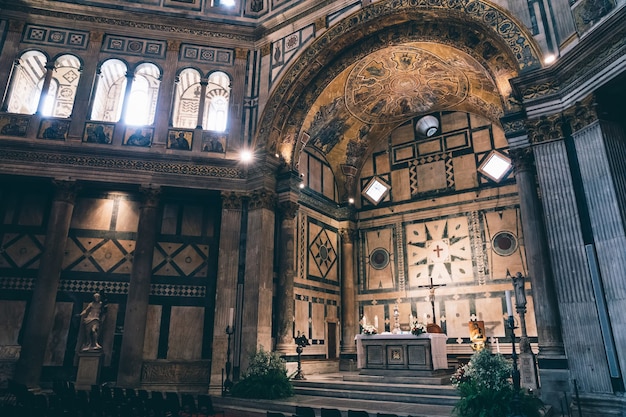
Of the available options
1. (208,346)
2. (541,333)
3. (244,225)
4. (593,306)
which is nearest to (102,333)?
(208,346)

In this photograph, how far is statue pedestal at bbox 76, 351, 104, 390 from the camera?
1302 centimetres

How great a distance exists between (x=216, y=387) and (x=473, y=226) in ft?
38.4

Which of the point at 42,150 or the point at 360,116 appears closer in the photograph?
the point at 42,150

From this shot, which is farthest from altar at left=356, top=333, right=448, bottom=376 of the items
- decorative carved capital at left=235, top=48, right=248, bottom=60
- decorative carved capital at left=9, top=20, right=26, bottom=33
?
decorative carved capital at left=9, top=20, right=26, bottom=33

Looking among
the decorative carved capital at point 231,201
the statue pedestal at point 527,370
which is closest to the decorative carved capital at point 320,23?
the decorative carved capital at point 231,201

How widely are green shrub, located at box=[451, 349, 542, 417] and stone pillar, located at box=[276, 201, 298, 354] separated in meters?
7.29

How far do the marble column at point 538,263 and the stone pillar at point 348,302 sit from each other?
967 centimetres

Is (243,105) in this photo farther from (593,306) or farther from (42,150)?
(593,306)

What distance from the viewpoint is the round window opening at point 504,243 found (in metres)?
16.7

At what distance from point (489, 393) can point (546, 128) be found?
21.6 feet

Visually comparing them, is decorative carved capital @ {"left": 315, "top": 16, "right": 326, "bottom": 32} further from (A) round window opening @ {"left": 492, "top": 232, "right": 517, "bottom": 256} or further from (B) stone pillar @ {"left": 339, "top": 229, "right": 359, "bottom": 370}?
(A) round window opening @ {"left": 492, "top": 232, "right": 517, "bottom": 256}

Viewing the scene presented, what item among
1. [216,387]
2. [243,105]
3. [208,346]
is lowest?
[216,387]

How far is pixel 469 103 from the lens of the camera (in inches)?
723

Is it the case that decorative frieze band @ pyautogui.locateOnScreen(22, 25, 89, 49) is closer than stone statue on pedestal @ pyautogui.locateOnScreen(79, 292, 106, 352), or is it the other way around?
stone statue on pedestal @ pyautogui.locateOnScreen(79, 292, 106, 352)
